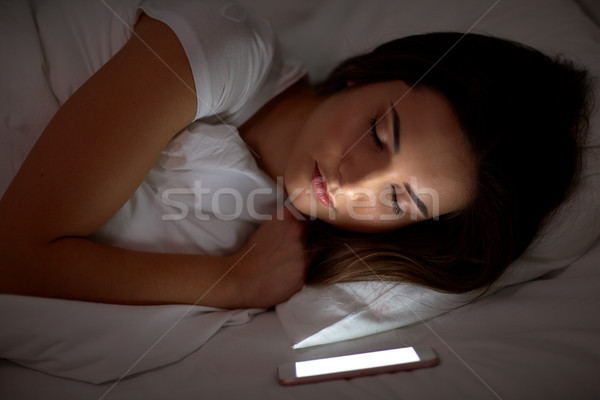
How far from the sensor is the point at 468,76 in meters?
0.83

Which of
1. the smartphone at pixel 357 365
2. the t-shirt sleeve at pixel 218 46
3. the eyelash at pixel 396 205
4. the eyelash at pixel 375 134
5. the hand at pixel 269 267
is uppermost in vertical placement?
the t-shirt sleeve at pixel 218 46

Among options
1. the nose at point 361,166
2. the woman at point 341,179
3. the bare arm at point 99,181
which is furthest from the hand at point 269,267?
the nose at point 361,166

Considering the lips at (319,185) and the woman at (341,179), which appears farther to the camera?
the lips at (319,185)

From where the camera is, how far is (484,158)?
79cm

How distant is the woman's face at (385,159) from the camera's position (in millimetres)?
767

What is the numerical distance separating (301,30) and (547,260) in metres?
0.91

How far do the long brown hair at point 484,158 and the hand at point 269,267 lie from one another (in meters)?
0.04

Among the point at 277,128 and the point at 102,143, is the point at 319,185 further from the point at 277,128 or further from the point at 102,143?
the point at 102,143

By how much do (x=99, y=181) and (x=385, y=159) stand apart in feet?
1.69

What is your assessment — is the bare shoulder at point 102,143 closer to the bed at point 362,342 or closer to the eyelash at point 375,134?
the bed at point 362,342

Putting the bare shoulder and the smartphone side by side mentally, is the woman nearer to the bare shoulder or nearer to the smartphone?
the bare shoulder

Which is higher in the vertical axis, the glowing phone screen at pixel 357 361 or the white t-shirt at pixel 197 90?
the white t-shirt at pixel 197 90

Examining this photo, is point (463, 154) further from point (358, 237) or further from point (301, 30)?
point (301, 30)

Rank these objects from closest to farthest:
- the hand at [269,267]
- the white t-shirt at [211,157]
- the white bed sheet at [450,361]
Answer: the white bed sheet at [450,361] < the white t-shirt at [211,157] < the hand at [269,267]
